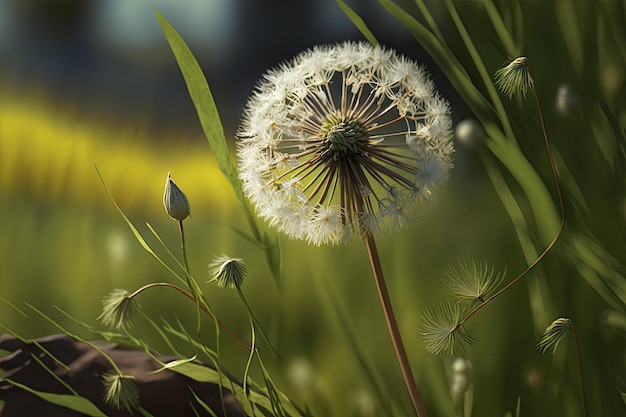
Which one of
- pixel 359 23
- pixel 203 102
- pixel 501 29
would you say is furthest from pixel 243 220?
pixel 501 29

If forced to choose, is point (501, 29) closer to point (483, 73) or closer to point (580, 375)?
point (483, 73)

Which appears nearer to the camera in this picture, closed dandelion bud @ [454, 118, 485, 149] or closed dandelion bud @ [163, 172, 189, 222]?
closed dandelion bud @ [163, 172, 189, 222]

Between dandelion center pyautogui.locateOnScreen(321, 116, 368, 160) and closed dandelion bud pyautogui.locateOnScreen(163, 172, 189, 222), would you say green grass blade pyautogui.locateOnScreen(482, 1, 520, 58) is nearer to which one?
dandelion center pyautogui.locateOnScreen(321, 116, 368, 160)

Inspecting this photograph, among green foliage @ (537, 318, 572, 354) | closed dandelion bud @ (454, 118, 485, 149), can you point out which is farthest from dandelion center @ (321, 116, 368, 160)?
green foliage @ (537, 318, 572, 354)

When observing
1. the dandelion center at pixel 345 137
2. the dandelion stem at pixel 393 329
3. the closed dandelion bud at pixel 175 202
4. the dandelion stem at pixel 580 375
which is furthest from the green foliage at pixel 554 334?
the closed dandelion bud at pixel 175 202

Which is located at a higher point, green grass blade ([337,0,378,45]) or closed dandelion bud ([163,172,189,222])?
green grass blade ([337,0,378,45])

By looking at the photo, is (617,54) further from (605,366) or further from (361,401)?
(361,401)

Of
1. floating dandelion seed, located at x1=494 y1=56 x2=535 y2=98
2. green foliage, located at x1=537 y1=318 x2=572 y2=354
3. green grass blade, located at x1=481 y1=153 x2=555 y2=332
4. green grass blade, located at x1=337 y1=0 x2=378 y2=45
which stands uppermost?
green grass blade, located at x1=337 y1=0 x2=378 y2=45
